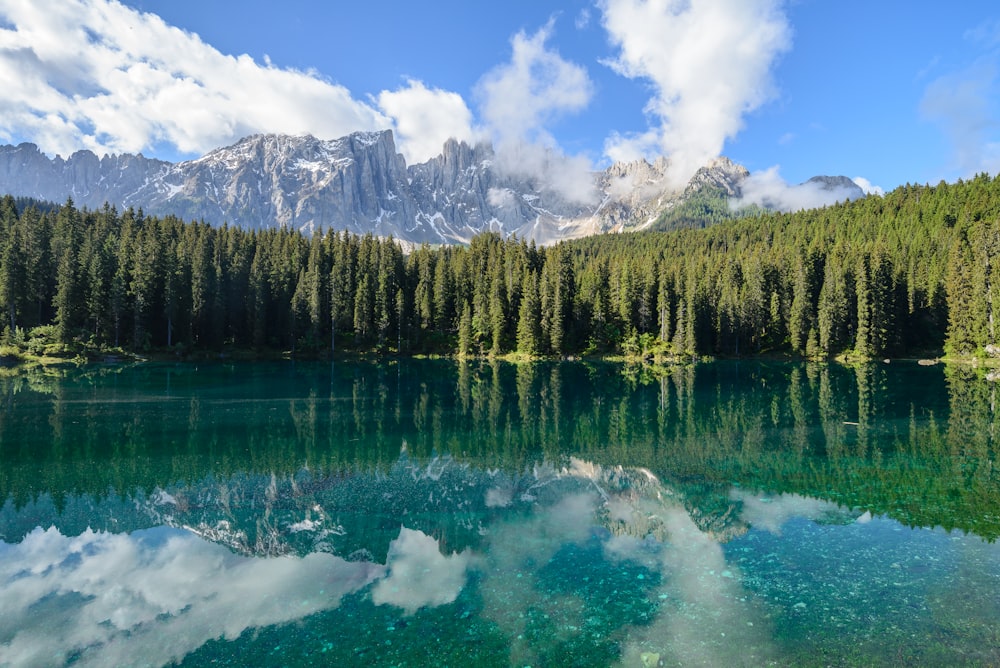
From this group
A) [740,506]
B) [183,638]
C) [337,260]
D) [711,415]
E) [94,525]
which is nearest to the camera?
[183,638]

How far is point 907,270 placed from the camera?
344 ft

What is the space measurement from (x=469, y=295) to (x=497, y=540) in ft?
313

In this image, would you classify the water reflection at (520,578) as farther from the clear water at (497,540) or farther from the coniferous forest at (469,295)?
the coniferous forest at (469,295)

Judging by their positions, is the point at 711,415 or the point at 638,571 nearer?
the point at 638,571

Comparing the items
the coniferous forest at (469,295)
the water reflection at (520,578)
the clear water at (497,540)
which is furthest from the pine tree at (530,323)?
the water reflection at (520,578)

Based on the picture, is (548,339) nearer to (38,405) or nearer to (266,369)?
(266,369)

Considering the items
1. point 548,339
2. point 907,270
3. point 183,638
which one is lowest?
point 183,638

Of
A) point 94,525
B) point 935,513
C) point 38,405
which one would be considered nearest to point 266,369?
point 38,405

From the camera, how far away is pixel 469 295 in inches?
4350

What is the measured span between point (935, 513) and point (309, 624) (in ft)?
67.1

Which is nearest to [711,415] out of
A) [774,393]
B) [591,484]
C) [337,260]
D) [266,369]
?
[774,393]

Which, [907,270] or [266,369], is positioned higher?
[907,270]

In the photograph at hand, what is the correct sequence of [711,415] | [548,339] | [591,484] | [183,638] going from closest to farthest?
1. [183,638]
2. [591,484]
3. [711,415]
4. [548,339]

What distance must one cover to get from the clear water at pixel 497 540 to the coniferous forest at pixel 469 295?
55.5 metres
